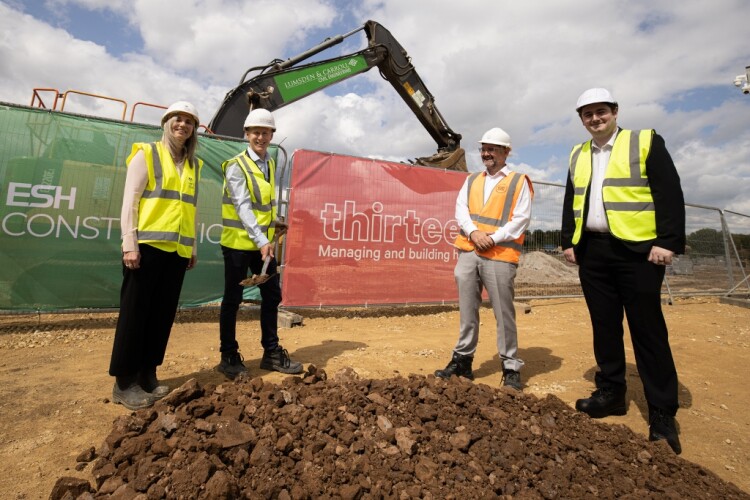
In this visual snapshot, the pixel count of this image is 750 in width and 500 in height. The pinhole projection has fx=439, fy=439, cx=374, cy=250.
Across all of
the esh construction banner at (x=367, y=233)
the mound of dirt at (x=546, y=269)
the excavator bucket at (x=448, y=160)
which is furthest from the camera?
the excavator bucket at (x=448, y=160)

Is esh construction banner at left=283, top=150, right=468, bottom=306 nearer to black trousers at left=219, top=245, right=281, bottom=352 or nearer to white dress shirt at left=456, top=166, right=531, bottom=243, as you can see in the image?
black trousers at left=219, top=245, right=281, bottom=352

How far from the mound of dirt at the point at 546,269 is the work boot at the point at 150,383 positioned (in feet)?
22.1

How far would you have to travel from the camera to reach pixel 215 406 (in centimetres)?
245

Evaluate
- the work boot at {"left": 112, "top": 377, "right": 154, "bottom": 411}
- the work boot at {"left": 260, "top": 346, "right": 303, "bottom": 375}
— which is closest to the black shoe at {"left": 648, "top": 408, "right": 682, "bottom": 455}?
the work boot at {"left": 260, "top": 346, "right": 303, "bottom": 375}

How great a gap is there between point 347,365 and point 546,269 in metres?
6.59

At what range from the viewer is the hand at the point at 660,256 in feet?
8.55

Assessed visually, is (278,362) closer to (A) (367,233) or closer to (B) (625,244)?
(B) (625,244)

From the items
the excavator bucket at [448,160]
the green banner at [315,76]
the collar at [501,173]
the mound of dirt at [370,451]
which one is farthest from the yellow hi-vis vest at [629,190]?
the excavator bucket at [448,160]

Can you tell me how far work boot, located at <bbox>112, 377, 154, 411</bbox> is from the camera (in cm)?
280

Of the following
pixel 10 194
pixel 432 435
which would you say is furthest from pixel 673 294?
pixel 10 194

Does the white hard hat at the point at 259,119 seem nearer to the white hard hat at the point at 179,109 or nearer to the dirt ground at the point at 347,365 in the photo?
the white hard hat at the point at 179,109

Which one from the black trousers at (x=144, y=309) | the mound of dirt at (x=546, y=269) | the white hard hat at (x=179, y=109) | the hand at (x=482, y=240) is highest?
the white hard hat at (x=179, y=109)

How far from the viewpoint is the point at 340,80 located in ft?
26.8

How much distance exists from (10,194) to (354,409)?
15.6 feet
